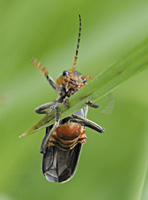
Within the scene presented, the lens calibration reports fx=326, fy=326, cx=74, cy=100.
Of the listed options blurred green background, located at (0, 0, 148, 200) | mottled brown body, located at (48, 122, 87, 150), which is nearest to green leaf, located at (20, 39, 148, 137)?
mottled brown body, located at (48, 122, 87, 150)

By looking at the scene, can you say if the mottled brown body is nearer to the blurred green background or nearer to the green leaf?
the blurred green background

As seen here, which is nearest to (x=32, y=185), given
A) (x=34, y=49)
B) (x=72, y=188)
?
(x=72, y=188)

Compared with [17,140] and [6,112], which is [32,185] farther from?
[6,112]

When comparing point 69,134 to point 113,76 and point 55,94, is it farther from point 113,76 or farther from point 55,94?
point 113,76

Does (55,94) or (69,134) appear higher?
(55,94)

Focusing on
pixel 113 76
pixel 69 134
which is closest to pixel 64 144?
pixel 69 134

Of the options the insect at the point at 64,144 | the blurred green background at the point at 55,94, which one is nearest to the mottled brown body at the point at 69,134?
the insect at the point at 64,144
